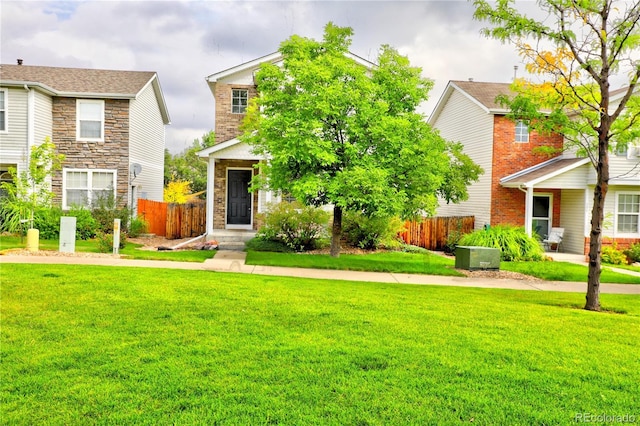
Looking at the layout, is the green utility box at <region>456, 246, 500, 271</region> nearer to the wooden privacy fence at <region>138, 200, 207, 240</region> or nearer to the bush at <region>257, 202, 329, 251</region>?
the bush at <region>257, 202, 329, 251</region>

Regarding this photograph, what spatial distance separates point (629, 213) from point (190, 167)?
140 ft

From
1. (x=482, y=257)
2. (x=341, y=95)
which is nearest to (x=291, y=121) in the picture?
(x=341, y=95)

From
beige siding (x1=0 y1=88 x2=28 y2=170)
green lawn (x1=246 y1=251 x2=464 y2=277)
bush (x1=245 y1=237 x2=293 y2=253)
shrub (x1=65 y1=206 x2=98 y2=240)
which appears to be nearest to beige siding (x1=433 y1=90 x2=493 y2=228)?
green lawn (x1=246 y1=251 x2=464 y2=277)

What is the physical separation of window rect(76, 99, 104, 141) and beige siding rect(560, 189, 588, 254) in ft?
66.2

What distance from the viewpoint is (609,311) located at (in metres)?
8.39

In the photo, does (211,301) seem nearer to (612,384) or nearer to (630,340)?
(612,384)

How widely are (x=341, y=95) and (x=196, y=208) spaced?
953cm

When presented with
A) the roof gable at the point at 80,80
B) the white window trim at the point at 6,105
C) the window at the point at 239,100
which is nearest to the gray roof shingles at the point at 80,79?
the roof gable at the point at 80,80

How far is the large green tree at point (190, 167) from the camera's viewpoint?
1880 inches

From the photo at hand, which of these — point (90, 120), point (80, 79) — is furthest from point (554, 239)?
point (80, 79)

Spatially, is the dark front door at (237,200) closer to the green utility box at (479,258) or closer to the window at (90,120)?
the window at (90,120)

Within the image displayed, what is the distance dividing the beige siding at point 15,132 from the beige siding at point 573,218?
2252cm

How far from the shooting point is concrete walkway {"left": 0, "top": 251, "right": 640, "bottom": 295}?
10984 millimetres

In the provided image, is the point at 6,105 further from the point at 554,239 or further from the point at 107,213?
the point at 554,239
